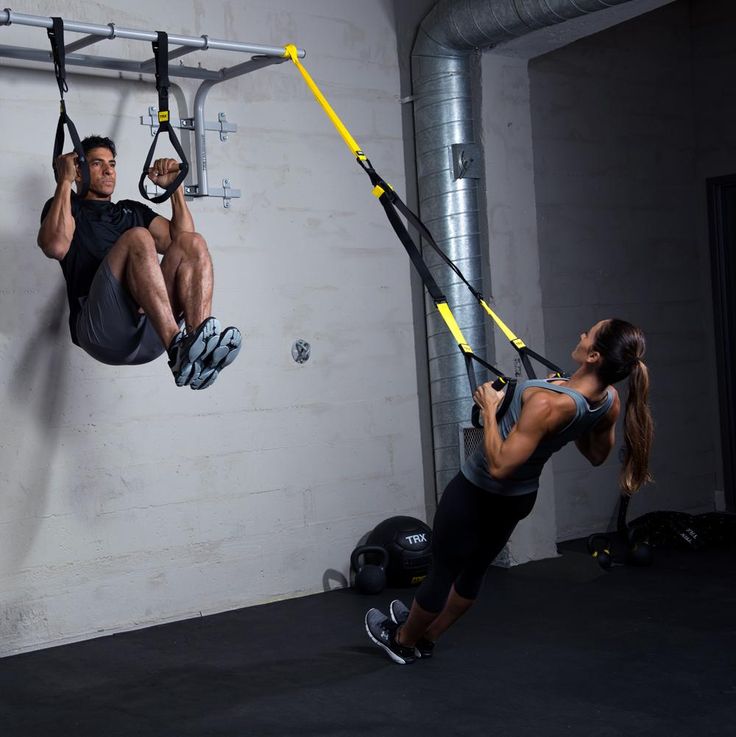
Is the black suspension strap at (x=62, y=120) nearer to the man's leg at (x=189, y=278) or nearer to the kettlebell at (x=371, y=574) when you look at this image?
the man's leg at (x=189, y=278)

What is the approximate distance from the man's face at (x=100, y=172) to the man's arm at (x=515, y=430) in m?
1.69

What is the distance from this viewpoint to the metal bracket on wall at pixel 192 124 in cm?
477

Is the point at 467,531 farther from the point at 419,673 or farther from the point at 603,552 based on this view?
the point at 603,552

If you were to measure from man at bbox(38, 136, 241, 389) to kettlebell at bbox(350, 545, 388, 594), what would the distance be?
1.58 meters

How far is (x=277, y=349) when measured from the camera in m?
5.16

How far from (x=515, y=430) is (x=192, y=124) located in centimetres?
228

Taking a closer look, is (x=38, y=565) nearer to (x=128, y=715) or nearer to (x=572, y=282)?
(x=128, y=715)

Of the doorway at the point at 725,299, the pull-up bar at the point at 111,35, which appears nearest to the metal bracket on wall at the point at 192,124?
the pull-up bar at the point at 111,35

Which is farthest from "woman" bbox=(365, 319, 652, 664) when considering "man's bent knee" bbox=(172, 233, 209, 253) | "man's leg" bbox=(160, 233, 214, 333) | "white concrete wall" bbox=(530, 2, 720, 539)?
"white concrete wall" bbox=(530, 2, 720, 539)

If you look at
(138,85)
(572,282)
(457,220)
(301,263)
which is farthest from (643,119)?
(138,85)

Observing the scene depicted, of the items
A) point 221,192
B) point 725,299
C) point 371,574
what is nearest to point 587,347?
point 371,574

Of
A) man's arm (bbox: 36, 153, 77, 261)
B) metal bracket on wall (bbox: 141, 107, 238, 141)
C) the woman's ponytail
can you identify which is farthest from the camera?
metal bracket on wall (bbox: 141, 107, 238, 141)

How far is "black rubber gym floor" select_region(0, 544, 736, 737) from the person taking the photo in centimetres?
344

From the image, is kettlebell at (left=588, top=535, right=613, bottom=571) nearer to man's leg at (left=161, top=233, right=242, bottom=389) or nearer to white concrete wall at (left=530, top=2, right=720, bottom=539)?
white concrete wall at (left=530, top=2, right=720, bottom=539)
